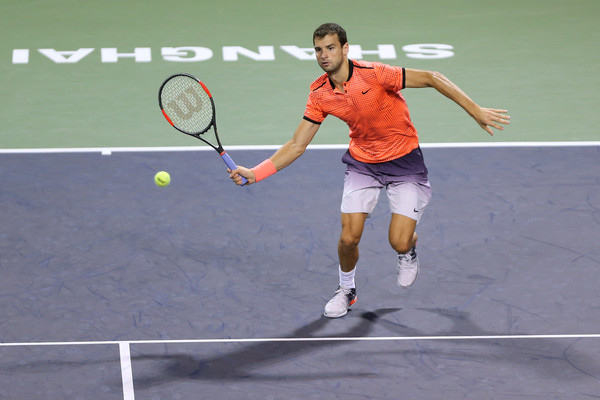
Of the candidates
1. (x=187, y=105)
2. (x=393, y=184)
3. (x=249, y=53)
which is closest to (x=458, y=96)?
(x=393, y=184)

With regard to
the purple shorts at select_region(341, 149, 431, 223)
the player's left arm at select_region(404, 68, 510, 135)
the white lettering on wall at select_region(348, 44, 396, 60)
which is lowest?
the white lettering on wall at select_region(348, 44, 396, 60)

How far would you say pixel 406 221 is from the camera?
695cm

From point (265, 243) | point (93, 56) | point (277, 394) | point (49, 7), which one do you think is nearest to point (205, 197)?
point (265, 243)

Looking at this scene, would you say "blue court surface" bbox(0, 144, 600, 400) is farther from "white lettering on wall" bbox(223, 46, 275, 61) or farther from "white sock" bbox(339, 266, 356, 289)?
"white lettering on wall" bbox(223, 46, 275, 61)

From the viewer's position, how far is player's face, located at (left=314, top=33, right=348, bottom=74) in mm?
6453

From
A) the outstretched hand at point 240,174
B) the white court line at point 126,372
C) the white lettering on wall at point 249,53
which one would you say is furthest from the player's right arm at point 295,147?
the white lettering on wall at point 249,53

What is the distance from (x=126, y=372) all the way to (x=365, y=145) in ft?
7.34

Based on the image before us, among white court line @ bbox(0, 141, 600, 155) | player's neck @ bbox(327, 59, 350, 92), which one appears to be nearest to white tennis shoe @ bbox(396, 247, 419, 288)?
player's neck @ bbox(327, 59, 350, 92)

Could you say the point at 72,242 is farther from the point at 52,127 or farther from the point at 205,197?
the point at 52,127

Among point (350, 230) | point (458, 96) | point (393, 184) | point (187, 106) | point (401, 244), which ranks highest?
point (458, 96)

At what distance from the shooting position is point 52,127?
35.1ft

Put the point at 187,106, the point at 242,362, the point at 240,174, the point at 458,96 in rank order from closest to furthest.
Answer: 1. the point at 242,362
2. the point at 458,96
3. the point at 240,174
4. the point at 187,106

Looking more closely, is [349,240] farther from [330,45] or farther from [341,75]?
[330,45]

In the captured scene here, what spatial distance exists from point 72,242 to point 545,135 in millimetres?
5038
